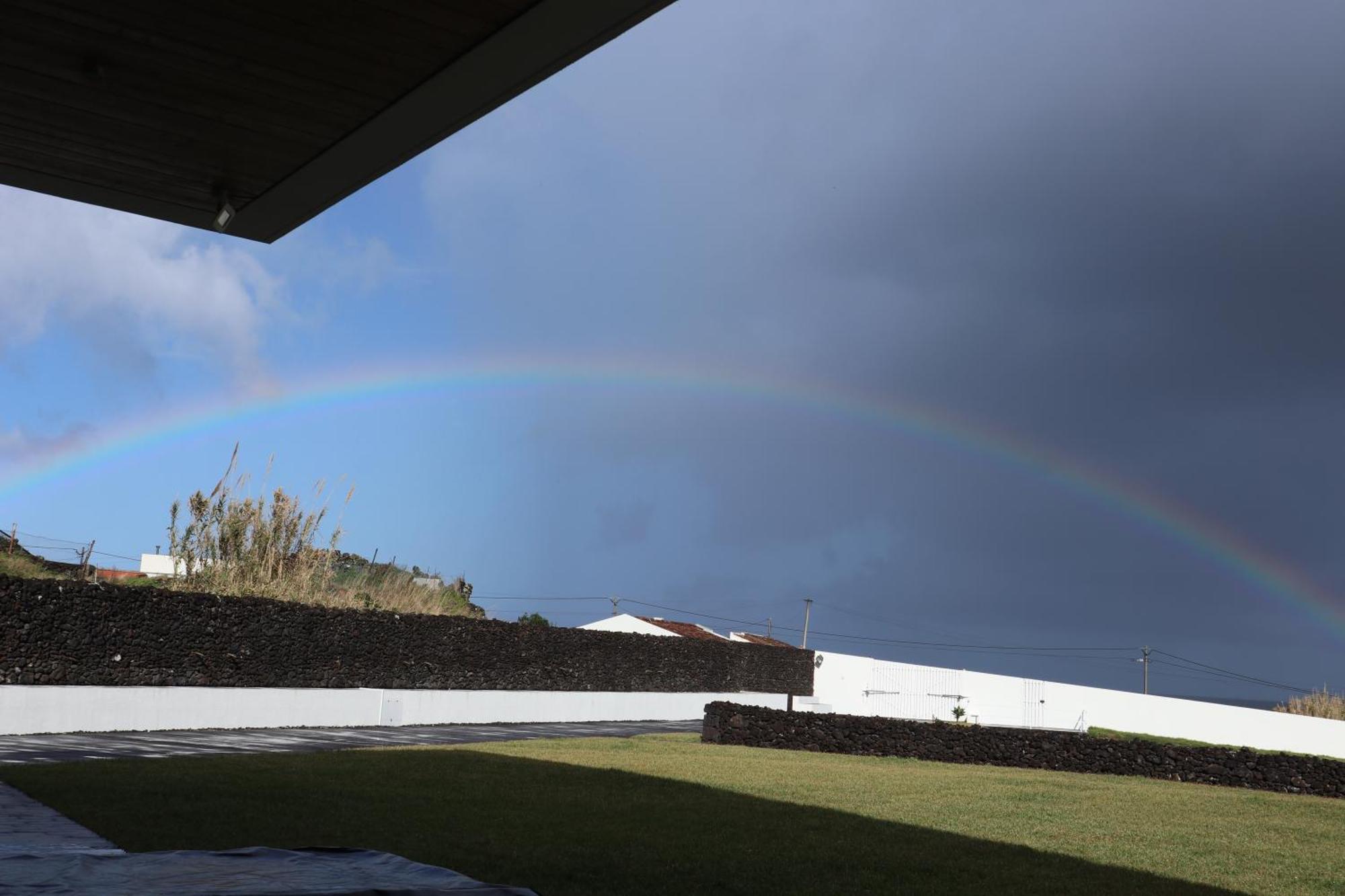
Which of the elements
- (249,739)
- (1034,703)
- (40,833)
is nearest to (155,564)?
(1034,703)

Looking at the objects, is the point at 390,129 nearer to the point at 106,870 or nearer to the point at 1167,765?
the point at 106,870

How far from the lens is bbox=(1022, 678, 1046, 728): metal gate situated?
109 ft

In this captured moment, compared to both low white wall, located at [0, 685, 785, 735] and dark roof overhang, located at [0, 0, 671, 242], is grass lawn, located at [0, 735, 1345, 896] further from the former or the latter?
dark roof overhang, located at [0, 0, 671, 242]

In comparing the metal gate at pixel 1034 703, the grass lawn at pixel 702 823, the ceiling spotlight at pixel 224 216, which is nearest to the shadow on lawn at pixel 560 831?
the grass lawn at pixel 702 823

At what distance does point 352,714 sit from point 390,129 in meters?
15.0

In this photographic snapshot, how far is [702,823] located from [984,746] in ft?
34.2

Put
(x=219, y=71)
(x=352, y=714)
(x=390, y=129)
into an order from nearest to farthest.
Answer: (x=219, y=71), (x=390, y=129), (x=352, y=714)

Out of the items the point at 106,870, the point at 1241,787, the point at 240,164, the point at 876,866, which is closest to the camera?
the point at 106,870

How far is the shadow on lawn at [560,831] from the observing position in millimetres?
6762

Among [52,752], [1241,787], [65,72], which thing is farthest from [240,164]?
[1241,787]

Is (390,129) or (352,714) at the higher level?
(390,129)

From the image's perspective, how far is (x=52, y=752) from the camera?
1188 centimetres

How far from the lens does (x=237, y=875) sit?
12.5ft

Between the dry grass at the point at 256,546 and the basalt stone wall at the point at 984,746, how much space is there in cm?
726
